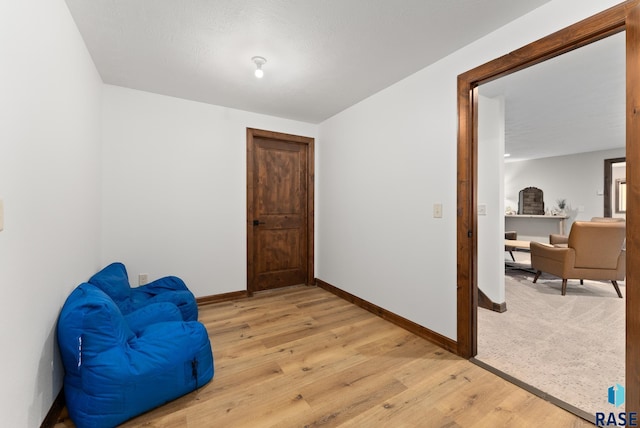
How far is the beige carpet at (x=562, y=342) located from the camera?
68.5 inches

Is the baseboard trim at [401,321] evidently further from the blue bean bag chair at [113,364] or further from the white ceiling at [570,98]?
the white ceiling at [570,98]

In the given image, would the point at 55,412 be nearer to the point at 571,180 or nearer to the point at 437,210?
the point at 437,210

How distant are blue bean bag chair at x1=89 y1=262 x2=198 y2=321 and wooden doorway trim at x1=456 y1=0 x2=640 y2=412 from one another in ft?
7.47

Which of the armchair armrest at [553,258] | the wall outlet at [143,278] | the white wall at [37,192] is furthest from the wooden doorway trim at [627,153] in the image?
the wall outlet at [143,278]

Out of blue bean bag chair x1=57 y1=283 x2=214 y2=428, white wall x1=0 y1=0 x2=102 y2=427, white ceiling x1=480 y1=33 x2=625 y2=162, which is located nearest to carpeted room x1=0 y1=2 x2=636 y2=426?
white wall x1=0 y1=0 x2=102 y2=427

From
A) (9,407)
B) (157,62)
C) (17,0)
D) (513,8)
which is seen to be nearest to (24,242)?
(9,407)

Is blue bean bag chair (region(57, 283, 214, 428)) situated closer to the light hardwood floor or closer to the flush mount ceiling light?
the light hardwood floor

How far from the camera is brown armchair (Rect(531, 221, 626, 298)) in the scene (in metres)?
3.32

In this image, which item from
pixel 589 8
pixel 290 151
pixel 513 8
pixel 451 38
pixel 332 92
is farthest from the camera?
pixel 290 151

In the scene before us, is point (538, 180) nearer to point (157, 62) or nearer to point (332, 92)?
point (332, 92)

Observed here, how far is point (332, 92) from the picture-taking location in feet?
9.50

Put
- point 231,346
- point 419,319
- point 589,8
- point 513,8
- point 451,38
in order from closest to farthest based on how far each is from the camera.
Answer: point 589,8, point 513,8, point 451,38, point 231,346, point 419,319

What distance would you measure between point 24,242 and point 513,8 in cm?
287

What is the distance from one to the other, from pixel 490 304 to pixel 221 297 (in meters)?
3.16
